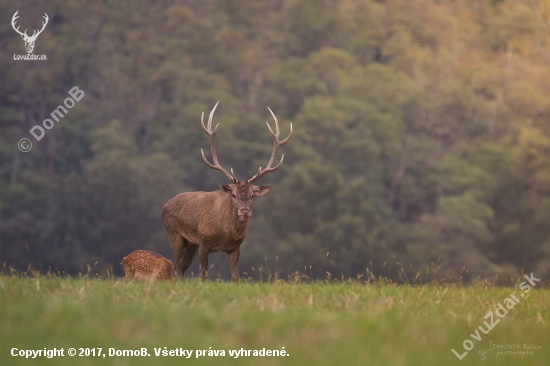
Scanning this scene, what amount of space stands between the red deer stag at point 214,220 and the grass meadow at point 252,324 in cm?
274

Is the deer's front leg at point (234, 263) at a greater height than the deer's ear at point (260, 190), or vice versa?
the deer's ear at point (260, 190)

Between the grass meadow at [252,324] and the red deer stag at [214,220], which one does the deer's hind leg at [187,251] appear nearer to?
the red deer stag at [214,220]

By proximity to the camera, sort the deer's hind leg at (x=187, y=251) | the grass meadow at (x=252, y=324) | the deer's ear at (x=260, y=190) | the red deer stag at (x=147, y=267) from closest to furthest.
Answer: the grass meadow at (x=252, y=324) → the red deer stag at (x=147, y=267) → the deer's ear at (x=260, y=190) → the deer's hind leg at (x=187, y=251)

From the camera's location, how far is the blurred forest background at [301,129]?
185ft

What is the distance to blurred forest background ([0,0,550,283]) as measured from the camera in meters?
56.4

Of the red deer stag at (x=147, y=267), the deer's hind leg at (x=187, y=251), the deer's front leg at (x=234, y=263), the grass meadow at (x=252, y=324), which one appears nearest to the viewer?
the grass meadow at (x=252, y=324)

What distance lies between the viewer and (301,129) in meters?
70.1

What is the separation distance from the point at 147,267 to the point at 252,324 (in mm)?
4897

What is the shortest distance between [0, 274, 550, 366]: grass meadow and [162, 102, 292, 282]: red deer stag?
2741 mm

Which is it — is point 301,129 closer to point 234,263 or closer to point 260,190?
point 260,190

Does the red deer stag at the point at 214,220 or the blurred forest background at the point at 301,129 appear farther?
the blurred forest background at the point at 301,129

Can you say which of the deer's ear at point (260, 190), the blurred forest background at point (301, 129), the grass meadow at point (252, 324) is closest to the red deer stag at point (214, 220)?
the deer's ear at point (260, 190)

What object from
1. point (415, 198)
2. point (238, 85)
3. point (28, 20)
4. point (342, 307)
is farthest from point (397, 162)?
point (342, 307)

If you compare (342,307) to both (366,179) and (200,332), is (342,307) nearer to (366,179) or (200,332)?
(200,332)
